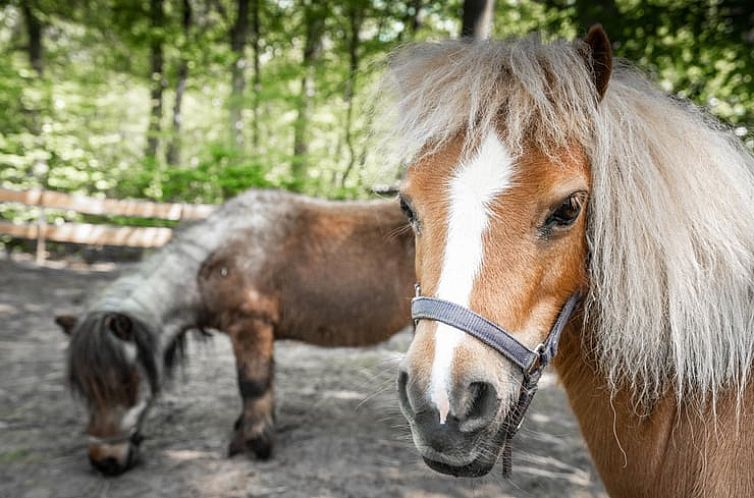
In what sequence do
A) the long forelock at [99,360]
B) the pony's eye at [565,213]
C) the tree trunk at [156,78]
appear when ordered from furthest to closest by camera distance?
the tree trunk at [156,78], the long forelock at [99,360], the pony's eye at [565,213]

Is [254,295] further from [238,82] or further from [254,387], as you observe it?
[238,82]

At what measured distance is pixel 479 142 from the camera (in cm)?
135

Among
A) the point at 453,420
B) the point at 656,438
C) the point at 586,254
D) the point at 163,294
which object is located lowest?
the point at 163,294

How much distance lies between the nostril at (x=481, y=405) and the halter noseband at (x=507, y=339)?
0.32 ft

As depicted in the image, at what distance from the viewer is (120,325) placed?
3.08 m

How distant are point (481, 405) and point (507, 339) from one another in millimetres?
173

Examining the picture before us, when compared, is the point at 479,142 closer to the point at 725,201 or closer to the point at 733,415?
the point at 725,201

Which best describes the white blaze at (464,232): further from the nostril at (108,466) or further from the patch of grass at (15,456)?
the patch of grass at (15,456)

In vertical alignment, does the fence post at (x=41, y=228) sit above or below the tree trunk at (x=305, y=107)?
below

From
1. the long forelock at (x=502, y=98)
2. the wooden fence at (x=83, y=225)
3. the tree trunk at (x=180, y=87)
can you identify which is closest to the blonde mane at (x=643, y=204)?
→ the long forelock at (x=502, y=98)

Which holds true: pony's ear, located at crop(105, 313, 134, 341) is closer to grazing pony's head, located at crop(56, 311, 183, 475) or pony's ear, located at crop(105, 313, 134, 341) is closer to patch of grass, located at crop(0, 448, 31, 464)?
grazing pony's head, located at crop(56, 311, 183, 475)

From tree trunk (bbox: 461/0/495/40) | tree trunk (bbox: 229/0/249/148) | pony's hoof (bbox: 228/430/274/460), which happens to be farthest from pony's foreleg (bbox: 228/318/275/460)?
tree trunk (bbox: 229/0/249/148)

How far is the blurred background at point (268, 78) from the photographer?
5758 mm

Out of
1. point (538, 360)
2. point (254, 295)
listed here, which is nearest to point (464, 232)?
point (538, 360)
